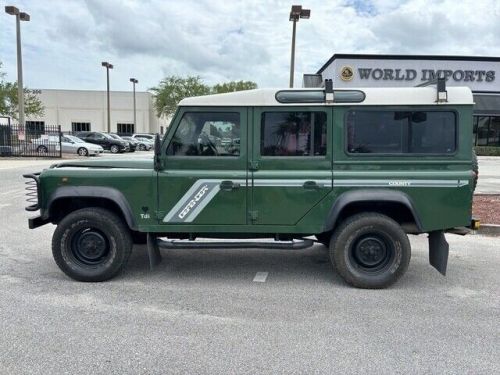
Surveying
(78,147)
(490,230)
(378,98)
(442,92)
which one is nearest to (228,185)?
(378,98)

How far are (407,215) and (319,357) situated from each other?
7.36ft

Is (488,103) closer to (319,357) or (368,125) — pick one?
(368,125)

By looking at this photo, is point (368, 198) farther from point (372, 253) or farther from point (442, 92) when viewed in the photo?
point (442, 92)

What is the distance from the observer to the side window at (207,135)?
4.71 m

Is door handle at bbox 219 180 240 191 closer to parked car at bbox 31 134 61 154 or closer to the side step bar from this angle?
the side step bar

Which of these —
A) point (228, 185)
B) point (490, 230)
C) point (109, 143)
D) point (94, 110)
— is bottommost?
point (490, 230)

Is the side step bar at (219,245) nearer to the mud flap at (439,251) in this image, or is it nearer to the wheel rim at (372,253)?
the wheel rim at (372,253)

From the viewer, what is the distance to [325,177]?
15.3 ft

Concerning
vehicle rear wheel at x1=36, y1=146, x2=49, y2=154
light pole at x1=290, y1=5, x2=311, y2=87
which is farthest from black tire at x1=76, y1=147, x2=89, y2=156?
light pole at x1=290, y1=5, x2=311, y2=87

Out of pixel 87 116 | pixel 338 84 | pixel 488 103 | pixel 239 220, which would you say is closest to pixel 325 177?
pixel 239 220

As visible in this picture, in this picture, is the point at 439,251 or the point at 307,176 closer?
the point at 307,176

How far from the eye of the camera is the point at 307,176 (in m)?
4.66

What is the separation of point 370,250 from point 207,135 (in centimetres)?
221

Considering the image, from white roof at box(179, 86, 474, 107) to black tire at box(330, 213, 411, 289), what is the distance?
1262mm
